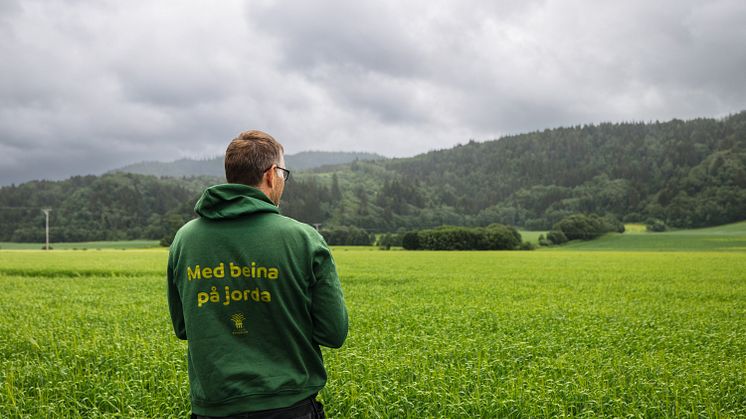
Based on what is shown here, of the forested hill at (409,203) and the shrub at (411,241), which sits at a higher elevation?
the forested hill at (409,203)

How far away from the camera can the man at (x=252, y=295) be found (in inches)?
119

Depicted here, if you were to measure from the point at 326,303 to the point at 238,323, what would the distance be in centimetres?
56

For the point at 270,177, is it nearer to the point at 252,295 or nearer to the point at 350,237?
the point at 252,295

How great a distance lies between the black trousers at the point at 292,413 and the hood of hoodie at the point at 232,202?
1.21m

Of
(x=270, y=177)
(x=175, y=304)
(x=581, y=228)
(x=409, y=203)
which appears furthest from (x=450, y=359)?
(x=409, y=203)

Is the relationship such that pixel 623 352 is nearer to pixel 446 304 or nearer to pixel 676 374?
pixel 676 374

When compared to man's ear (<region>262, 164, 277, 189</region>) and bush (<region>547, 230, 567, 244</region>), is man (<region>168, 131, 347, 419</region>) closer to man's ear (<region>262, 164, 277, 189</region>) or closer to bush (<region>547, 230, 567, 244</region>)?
man's ear (<region>262, 164, 277, 189</region>)

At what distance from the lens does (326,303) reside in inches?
127

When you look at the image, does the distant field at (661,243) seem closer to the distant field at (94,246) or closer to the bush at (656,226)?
the bush at (656,226)

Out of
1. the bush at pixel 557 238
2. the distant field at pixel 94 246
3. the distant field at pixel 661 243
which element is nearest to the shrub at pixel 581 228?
the distant field at pixel 661 243

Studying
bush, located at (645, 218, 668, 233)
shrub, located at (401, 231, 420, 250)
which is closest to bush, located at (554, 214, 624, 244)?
bush, located at (645, 218, 668, 233)

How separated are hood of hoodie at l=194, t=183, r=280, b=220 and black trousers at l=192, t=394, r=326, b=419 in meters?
1.21

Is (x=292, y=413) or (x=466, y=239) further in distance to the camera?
(x=466, y=239)

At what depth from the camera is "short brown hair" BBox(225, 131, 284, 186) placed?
124 inches
